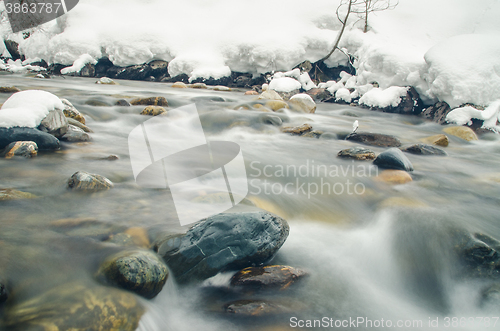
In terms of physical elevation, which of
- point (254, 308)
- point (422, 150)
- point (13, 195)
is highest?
point (13, 195)

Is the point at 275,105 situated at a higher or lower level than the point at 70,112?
lower

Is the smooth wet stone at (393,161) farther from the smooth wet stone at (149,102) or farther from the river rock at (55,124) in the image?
the smooth wet stone at (149,102)

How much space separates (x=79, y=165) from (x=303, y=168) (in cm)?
233

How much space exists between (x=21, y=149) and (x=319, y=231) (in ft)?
8.51

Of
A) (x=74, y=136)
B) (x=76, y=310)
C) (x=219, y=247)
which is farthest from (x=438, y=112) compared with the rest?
(x=76, y=310)

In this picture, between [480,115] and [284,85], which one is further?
[284,85]

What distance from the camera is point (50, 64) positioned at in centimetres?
1534

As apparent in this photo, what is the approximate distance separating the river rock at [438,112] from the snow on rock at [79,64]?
15.0 meters

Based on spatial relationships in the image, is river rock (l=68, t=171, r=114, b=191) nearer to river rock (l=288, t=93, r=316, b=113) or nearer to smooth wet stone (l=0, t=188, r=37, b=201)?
smooth wet stone (l=0, t=188, r=37, b=201)

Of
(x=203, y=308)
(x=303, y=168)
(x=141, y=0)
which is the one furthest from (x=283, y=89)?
(x=141, y=0)

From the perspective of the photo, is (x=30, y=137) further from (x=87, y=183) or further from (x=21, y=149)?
(x=87, y=183)

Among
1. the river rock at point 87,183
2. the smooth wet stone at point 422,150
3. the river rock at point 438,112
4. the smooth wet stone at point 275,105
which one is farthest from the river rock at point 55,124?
the river rock at point 438,112

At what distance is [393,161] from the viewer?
320 cm

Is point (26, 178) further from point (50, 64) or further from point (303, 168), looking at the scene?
point (50, 64)
